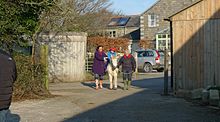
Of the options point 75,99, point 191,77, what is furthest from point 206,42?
point 75,99

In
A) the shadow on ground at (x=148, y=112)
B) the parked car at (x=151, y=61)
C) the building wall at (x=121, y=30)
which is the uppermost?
the building wall at (x=121, y=30)

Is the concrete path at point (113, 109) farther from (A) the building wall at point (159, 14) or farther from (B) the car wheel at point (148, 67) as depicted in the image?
(A) the building wall at point (159, 14)

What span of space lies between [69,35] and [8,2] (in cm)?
926

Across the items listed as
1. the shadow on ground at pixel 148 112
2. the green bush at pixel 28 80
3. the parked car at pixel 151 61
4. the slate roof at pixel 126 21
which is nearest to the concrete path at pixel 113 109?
the shadow on ground at pixel 148 112

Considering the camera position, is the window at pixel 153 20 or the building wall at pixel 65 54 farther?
the window at pixel 153 20

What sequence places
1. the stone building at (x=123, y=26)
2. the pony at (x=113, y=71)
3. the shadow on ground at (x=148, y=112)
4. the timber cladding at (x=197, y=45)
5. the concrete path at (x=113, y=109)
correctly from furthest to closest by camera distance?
1. the stone building at (x=123, y=26)
2. the pony at (x=113, y=71)
3. the timber cladding at (x=197, y=45)
4. the concrete path at (x=113, y=109)
5. the shadow on ground at (x=148, y=112)

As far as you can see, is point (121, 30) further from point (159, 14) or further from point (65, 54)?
point (65, 54)

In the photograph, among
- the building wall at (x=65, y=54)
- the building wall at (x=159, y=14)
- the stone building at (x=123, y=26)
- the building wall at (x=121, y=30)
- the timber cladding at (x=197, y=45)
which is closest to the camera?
the timber cladding at (x=197, y=45)

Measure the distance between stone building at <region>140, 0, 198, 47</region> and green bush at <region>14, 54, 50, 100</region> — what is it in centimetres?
4825

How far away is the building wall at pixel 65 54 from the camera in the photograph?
24.1 meters

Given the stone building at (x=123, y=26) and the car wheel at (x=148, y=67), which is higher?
the stone building at (x=123, y=26)

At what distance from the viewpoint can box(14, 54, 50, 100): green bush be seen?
51.2 ft

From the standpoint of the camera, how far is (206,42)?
15680 mm

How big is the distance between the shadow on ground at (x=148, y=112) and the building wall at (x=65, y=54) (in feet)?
29.1
